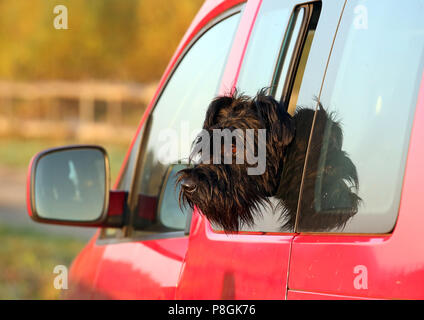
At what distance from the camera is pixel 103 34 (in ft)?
101

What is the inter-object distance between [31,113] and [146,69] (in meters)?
5.96

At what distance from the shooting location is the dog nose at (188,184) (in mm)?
2326

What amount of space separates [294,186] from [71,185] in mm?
1801

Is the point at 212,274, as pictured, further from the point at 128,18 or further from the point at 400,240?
the point at 128,18

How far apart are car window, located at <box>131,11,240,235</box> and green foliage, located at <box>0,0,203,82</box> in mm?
25025

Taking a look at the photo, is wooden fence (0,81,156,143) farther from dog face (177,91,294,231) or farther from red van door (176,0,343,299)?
dog face (177,91,294,231)

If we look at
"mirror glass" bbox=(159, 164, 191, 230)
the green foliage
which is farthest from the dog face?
the green foliage

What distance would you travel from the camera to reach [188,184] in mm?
2334

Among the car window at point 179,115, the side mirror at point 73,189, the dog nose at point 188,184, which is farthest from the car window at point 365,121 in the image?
the side mirror at point 73,189

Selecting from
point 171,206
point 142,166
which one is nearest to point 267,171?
point 171,206

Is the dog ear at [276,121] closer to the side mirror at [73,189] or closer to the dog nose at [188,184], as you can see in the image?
the dog nose at [188,184]

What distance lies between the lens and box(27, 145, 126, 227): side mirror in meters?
3.51

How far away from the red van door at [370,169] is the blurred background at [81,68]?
76.3 ft

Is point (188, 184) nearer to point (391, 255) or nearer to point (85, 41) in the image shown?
point (391, 255)
